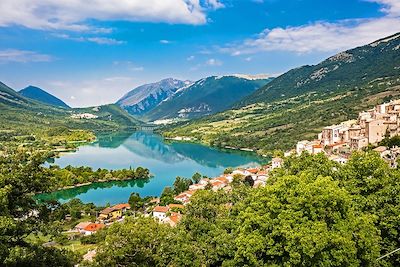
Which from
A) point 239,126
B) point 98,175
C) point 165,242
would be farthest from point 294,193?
point 239,126

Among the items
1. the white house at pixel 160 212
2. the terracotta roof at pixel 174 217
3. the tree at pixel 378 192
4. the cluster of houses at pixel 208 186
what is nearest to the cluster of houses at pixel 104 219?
the white house at pixel 160 212

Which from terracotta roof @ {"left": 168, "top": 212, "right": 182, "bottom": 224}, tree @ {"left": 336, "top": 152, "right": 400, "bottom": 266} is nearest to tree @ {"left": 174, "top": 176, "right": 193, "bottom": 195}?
terracotta roof @ {"left": 168, "top": 212, "right": 182, "bottom": 224}

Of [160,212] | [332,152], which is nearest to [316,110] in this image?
[332,152]

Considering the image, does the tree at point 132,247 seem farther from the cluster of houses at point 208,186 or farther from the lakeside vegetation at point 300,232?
the cluster of houses at point 208,186

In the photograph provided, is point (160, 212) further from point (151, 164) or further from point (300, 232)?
point (151, 164)

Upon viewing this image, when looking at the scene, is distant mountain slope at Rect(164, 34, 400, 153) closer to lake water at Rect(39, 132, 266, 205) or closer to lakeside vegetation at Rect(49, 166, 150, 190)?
lake water at Rect(39, 132, 266, 205)

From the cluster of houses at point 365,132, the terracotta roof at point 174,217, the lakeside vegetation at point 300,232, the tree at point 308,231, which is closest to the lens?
the tree at point 308,231
